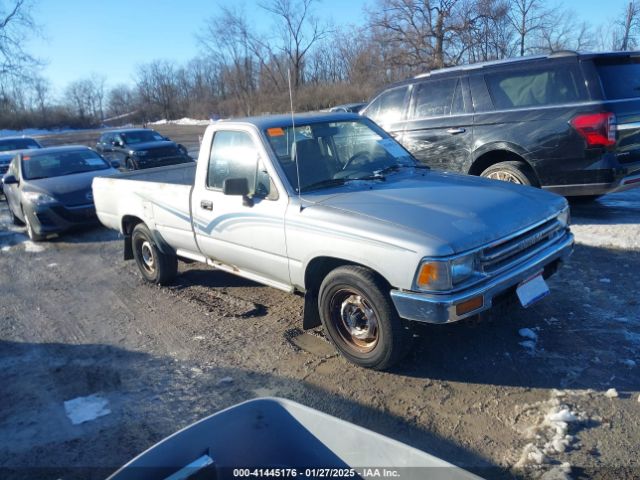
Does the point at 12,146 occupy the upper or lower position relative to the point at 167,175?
upper

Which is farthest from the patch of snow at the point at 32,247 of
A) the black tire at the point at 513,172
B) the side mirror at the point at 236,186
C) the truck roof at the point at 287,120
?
the black tire at the point at 513,172

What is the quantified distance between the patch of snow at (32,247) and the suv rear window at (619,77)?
28.3 feet

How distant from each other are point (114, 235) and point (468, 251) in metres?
7.42

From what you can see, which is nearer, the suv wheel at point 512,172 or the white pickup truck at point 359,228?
the white pickup truck at point 359,228

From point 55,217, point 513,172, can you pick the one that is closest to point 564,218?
point 513,172

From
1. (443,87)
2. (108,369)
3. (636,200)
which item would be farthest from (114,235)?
(636,200)

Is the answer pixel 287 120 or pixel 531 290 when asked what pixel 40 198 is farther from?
pixel 531 290

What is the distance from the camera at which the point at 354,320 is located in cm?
367

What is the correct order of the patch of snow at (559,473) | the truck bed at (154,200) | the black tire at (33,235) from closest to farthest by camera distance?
1. the patch of snow at (559,473)
2. the truck bed at (154,200)
3. the black tire at (33,235)

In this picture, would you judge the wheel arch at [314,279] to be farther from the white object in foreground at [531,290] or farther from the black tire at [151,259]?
the black tire at [151,259]

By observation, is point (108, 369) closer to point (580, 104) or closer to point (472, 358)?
point (472, 358)

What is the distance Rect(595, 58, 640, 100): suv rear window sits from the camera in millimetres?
6008

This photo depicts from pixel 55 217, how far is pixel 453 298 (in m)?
7.73

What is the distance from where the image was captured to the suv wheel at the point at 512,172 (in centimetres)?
656
